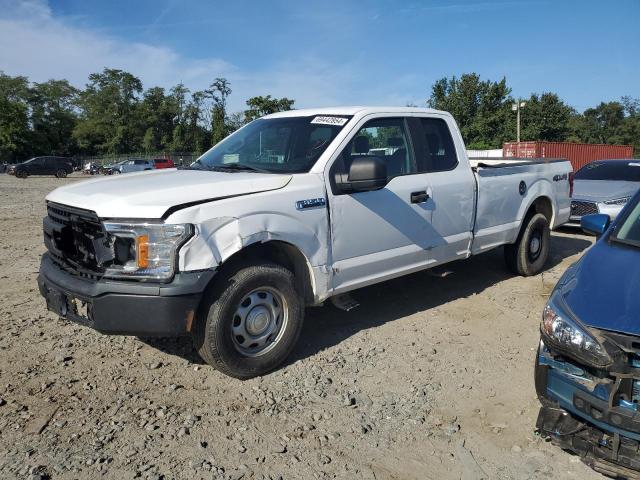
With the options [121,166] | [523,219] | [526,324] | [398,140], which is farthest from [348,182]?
[121,166]

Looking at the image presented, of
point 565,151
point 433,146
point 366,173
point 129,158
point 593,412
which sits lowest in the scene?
point 593,412

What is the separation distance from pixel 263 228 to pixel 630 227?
2479 millimetres

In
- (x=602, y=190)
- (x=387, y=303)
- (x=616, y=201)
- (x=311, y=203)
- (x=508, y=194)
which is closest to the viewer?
(x=311, y=203)

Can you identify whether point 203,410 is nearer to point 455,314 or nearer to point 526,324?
point 455,314

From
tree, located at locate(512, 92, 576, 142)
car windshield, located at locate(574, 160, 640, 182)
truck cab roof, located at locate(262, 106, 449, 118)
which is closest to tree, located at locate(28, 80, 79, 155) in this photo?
tree, located at locate(512, 92, 576, 142)

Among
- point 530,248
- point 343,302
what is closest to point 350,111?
point 343,302

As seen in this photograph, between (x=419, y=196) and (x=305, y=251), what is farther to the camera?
(x=419, y=196)

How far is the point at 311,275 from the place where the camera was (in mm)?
4074

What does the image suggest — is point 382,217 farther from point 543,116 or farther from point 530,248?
point 543,116

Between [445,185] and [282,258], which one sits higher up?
[445,185]

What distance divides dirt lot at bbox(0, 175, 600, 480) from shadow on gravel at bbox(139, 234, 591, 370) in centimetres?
3

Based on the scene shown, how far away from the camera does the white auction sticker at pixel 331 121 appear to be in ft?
14.6

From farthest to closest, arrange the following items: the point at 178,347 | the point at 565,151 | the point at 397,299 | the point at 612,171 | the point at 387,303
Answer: the point at 565,151, the point at 612,171, the point at 397,299, the point at 387,303, the point at 178,347

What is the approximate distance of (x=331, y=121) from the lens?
178 inches
